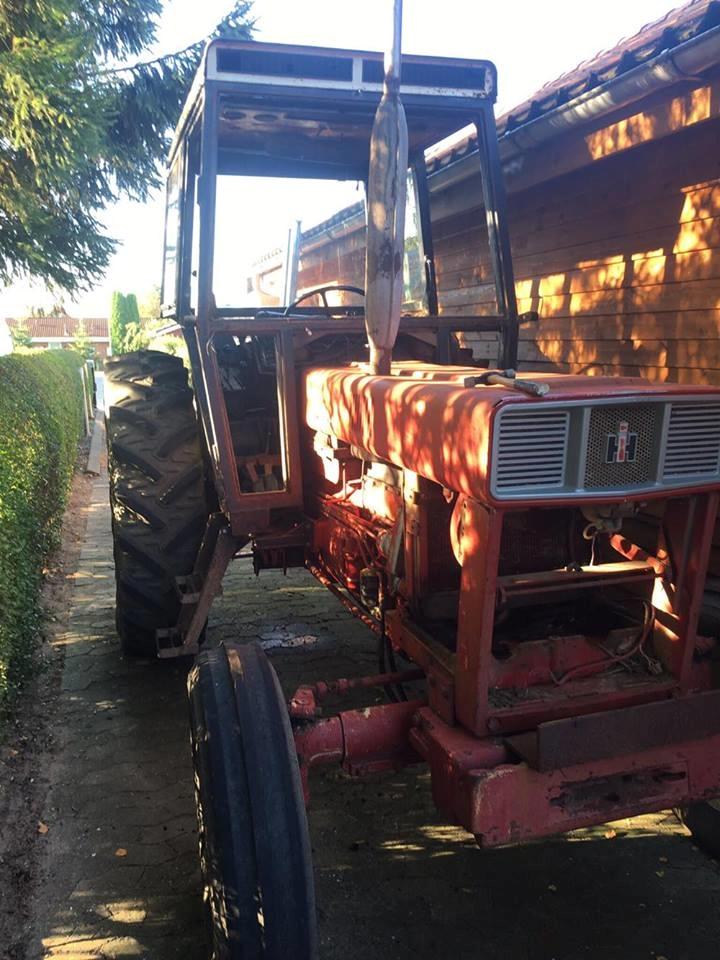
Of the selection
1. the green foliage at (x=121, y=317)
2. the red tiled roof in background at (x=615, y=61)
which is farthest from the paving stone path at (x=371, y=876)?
the green foliage at (x=121, y=317)

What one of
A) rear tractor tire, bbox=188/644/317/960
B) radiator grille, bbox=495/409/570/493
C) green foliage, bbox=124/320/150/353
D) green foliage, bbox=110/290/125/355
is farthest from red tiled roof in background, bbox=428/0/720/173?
green foliage, bbox=110/290/125/355

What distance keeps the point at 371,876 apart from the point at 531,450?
5.86 feet

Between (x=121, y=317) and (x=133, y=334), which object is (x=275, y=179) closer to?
(x=133, y=334)

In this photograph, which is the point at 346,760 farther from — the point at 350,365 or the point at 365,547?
the point at 350,365

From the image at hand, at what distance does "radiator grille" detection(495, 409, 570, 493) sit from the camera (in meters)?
1.85

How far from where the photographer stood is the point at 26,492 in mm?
5469

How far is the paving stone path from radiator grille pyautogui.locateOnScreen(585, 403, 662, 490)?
152cm

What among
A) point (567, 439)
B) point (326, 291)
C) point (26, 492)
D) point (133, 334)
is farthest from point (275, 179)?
point (133, 334)

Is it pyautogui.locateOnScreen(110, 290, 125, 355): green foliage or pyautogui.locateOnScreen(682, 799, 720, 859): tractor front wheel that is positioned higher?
pyautogui.locateOnScreen(110, 290, 125, 355): green foliage

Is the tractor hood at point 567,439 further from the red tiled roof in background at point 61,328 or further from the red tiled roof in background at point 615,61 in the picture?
the red tiled roof in background at point 61,328

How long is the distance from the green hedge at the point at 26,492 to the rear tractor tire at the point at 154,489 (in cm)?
60

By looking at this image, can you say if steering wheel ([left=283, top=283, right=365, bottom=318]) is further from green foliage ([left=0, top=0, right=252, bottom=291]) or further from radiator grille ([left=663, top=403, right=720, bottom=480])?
green foliage ([left=0, top=0, right=252, bottom=291])

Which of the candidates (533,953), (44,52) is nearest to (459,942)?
(533,953)

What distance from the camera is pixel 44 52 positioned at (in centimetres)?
542
